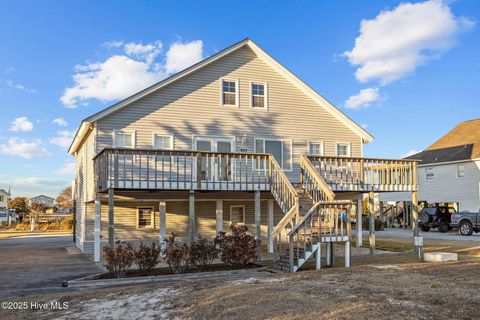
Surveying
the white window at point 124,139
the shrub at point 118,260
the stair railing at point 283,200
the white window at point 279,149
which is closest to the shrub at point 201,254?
the shrub at point 118,260

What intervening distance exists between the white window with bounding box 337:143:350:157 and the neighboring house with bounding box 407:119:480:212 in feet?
45.1

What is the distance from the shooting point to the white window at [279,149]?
20375 mm

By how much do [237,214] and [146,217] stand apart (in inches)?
158

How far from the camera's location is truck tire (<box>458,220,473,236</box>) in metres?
28.5

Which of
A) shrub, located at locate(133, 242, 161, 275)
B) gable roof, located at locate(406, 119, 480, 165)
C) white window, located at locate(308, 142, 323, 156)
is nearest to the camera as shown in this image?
shrub, located at locate(133, 242, 161, 275)

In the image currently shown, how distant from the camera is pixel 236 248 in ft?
44.3

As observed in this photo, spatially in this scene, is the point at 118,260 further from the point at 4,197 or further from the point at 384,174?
the point at 4,197

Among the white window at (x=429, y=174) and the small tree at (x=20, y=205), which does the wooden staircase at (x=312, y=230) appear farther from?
the small tree at (x=20, y=205)

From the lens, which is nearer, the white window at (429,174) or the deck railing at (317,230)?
the deck railing at (317,230)

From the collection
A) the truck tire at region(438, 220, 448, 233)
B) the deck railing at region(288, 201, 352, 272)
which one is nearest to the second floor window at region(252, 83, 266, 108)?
the deck railing at region(288, 201, 352, 272)

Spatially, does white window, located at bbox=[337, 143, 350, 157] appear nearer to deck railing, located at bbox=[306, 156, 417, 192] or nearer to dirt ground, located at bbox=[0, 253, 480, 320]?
deck railing, located at bbox=[306, 156, 417, 192]

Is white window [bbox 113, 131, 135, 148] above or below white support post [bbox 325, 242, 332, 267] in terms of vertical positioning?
above

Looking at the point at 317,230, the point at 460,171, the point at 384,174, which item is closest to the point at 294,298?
the point at 317,230

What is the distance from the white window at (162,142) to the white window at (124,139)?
0.88 m
